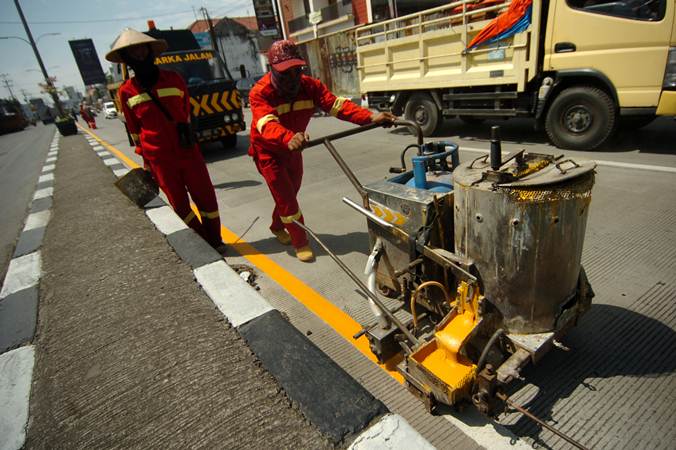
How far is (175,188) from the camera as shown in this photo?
3.71 meters

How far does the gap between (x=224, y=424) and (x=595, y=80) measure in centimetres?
620

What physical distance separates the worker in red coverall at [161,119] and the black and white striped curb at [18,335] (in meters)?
1.41

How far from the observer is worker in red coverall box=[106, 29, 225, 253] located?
3262 mm

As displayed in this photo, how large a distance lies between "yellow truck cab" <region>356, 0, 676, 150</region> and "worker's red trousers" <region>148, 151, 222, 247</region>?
16.3ft

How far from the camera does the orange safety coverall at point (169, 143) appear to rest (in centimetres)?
332

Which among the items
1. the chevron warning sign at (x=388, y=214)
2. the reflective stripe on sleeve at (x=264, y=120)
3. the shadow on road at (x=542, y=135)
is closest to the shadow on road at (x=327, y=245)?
the chevron warning sign at (x=388, y=214)

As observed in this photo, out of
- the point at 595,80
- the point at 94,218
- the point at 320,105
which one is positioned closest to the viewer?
the point at 320,105

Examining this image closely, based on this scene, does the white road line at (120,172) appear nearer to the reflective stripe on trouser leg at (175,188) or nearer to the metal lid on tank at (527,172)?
the reflective stripe on trouser leg at (175,188)

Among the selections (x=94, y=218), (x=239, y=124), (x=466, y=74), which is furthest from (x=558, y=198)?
(x=239, y=124)

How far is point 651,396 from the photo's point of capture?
174 cm

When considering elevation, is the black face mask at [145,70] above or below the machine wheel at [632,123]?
above

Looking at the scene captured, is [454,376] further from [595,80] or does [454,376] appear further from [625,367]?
[595,80]

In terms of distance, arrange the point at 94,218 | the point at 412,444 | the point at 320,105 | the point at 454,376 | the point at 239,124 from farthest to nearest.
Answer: the point at 239,124 → the point at 94,218 → the point at 320,105 → the point at 454,376 → the point at 412,444

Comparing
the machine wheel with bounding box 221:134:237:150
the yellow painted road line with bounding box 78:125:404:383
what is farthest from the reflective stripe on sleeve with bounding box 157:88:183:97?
the machine wheel with bounding box 221:134:237:150
